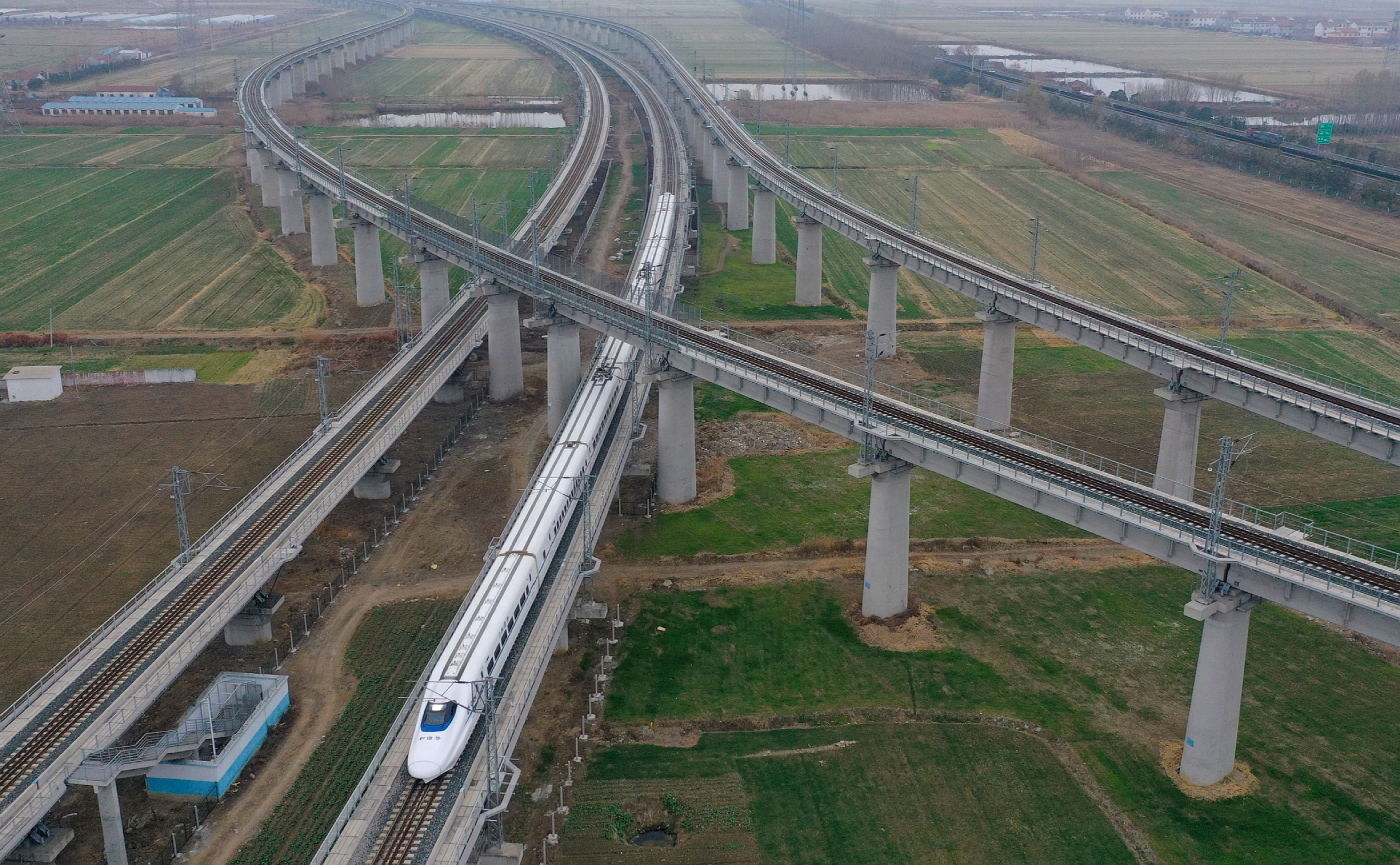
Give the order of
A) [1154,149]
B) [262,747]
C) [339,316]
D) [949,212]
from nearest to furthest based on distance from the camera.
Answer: [262,747], [339,316], [949,212], [1154,149]

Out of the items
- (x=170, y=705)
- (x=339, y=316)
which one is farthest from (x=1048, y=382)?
(x=170, y=705)

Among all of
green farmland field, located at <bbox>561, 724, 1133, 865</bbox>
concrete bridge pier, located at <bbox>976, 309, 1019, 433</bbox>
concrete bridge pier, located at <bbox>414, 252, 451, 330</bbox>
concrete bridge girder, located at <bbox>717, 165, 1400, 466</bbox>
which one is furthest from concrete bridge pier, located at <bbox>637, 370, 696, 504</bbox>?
concrete bridge pier, located at <bbox>414, 252, 451, 330</bbox>

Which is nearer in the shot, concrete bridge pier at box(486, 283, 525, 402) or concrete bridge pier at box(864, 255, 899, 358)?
concrete bridge pier at box(486, 283, 525, 402)

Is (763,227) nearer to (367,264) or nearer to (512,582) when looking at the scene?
(367,264)

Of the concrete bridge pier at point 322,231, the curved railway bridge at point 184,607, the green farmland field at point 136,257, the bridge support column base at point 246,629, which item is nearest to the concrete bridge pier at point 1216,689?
the curved railway bridge at point 184,607

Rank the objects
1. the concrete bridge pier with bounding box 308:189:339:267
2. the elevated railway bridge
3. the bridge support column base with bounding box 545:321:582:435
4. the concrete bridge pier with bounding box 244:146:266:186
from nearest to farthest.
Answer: the elevated railway bridge → the bridge support column base with bounding box 545:321:582:435 → the concrete bridge pier with bounding box 308:189:339:267 → the concrete bridge pier with bounding box 244:146:266:186

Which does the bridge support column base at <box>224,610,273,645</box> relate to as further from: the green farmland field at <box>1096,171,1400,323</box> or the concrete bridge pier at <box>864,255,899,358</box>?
the green farmland field at <box>1096,171,1400,323</box>

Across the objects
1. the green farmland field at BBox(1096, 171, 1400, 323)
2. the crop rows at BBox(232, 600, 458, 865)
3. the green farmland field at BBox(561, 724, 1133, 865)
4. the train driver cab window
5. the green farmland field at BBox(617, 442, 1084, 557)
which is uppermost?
the green farmland field at BBox(1096, 171, 1400, 323)

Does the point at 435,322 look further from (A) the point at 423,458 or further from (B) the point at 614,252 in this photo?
(B) the point at 614,252
